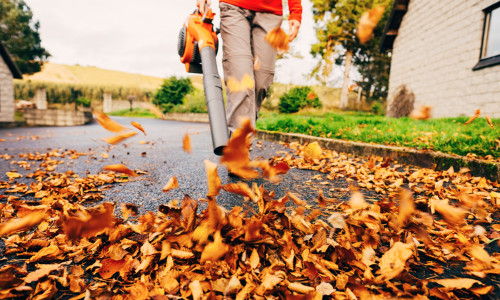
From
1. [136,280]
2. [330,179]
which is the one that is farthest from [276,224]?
[330,179]

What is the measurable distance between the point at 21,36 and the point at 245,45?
28.9 metres

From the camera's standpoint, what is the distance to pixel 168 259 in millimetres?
1037

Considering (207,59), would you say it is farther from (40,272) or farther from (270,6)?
(40,272)

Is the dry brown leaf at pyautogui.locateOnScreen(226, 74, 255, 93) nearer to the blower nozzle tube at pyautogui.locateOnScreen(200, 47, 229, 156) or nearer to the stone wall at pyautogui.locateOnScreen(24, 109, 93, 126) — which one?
the blower nozzle tube at pyautogui.locateOnScreen(200, 47, 229, 156)

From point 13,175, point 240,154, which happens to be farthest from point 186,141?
point 240,154

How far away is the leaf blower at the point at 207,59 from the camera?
5.83ft

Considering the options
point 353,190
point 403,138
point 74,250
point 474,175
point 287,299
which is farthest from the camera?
point 403,138

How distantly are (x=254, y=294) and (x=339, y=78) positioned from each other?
2258 centimetres

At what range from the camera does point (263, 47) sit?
2.30m

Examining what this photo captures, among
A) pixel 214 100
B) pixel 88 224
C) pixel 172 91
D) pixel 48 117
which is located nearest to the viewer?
pixel 88 224

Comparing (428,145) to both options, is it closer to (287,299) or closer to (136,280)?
(287,299)

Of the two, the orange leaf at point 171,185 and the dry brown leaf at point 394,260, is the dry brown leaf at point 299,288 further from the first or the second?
the orange leaf at point 171,185

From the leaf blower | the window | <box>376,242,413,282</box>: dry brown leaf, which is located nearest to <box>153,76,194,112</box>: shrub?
the window

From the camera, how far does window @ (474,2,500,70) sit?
21.5 feet
